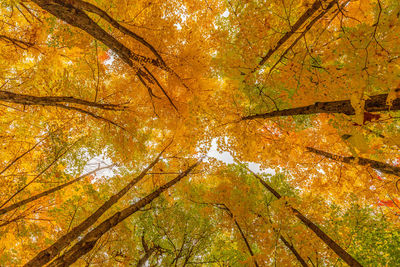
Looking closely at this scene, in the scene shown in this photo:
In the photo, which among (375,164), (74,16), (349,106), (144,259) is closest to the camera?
(349,106)

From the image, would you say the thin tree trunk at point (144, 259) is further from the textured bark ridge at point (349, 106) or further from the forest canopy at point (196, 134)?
the textured bark ridge at point (349, 106)

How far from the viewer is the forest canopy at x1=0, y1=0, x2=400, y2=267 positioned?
525cm

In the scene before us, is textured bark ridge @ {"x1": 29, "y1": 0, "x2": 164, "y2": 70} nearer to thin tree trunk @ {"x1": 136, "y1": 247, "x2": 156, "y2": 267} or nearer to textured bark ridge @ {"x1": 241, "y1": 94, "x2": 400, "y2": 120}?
textured bark ridge @ {"x1": 241, "y1": 94, "x2": 400, "y2": 120}

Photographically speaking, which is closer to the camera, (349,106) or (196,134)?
(349,106)

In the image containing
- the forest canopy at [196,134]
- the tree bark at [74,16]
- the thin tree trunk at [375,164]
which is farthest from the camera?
the forest canopy at [196,134]

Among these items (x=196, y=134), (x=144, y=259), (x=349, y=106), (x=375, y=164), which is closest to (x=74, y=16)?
(x=196, y=134)

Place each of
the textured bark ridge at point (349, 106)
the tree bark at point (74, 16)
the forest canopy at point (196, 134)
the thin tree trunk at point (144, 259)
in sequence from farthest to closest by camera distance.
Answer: the thin tree trunk at point (144, 259)
the forest canopy at point (196, 134)
the tree bark at point (74, 16)
the textured bark ridge at point (349, 106)

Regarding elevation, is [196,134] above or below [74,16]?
above

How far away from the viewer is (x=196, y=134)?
7.45 m

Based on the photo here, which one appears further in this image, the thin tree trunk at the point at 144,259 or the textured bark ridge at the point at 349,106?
the thin tree trunk at the point at 144,259

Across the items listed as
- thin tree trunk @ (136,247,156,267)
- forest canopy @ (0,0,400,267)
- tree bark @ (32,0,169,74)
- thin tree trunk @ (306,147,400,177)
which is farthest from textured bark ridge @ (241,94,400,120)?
thin tree trunk @ (136,247,156,267)

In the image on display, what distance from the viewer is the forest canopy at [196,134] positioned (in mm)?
5254

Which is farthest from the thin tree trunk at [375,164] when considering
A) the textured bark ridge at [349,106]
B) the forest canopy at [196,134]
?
the textured bark ridge at [349,106]

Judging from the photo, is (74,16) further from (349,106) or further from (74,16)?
(349,106)
